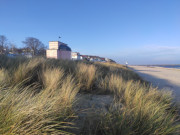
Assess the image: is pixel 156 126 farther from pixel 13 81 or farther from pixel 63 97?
pixel 13 81

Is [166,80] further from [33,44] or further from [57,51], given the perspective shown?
[33,44]

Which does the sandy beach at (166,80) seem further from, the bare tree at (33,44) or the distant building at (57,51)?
the bare tree at (33,44)

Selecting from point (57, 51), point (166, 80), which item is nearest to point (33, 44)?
point (57, 51)

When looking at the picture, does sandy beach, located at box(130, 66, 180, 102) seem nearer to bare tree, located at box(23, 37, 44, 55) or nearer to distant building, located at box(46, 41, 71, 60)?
distant building, located at box(46, 41, 71, 60)

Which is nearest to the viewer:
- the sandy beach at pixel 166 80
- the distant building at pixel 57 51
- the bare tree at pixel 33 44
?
the sandy beach at pixel 166 80

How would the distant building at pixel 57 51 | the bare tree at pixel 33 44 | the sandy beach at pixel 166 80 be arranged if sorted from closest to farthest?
1. the sandy beach at pixel 166 80
2. the distant building at pixel 57 51
3. the bare tree at pixel 33 44

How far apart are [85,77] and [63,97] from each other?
2275mm

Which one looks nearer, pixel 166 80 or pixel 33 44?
pixel 166 80

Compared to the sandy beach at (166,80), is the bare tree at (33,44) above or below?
above

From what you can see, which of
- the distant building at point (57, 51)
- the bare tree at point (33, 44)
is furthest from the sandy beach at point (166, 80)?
the bare tree at point (33, 44)

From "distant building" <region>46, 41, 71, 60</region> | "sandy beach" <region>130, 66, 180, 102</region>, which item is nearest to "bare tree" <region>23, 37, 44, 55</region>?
"distant building" <region>46, 41, 71, 60</region>

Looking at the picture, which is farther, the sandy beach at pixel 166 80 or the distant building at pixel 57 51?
the distant building at pixel 57 51

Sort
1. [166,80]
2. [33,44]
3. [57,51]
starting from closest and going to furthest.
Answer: [166,80], [57,51], [33,44]

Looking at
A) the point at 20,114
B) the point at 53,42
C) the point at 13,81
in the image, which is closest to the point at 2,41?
the point at 53,42
